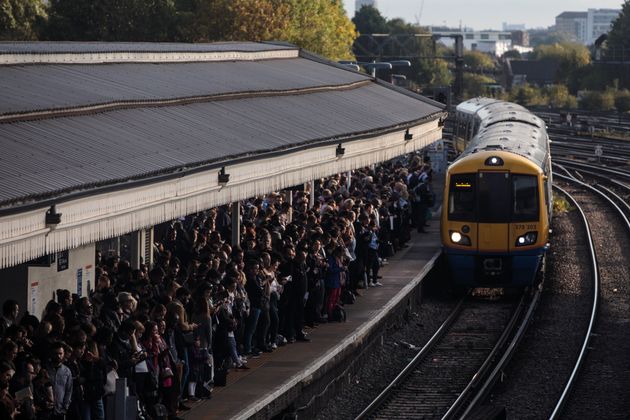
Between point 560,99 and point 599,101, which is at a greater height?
point 599,101

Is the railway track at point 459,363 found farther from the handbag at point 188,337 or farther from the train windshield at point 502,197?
the handbag at point 188,337

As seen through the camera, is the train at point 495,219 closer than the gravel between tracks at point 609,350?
No

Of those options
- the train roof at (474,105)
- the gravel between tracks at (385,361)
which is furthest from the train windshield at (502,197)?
the train roof at (474,105)

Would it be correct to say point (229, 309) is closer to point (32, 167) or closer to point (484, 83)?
point (32, 167)

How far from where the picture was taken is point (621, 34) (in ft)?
405

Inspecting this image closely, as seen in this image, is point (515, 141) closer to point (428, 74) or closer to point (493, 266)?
point (493, 266)

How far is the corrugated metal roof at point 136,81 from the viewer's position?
18672 millimetres

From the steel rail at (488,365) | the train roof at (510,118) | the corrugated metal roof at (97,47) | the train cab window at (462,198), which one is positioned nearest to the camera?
the steel rail at (488,365)

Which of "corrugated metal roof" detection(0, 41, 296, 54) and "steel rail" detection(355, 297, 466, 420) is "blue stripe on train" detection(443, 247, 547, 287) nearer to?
"steel rail" detection(355, 297, 466, 420)

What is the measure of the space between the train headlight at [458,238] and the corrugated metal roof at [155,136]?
252 cm

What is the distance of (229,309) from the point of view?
663 inches

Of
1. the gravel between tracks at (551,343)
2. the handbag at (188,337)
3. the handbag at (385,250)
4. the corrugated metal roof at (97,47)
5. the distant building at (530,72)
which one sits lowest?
the distant building at (530,72)

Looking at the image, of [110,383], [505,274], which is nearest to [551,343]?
[505,274]

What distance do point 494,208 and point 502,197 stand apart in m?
0.25
